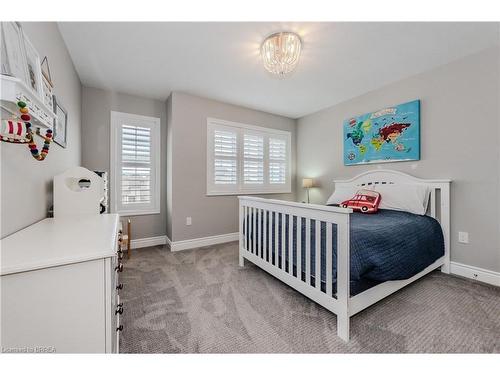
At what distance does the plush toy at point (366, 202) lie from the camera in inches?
97.0

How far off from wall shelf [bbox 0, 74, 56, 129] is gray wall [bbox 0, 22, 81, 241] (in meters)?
0.22

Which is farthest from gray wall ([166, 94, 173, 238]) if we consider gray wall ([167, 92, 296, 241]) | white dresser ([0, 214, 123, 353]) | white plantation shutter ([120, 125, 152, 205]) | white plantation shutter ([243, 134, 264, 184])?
white dresser ([0, 214, 123, 353])

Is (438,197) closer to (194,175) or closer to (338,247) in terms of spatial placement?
(338,247)

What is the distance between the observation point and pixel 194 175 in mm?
3211

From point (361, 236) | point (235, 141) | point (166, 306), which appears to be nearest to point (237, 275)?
point (166, 306)

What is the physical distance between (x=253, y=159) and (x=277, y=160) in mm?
559

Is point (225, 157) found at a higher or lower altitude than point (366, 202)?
higher

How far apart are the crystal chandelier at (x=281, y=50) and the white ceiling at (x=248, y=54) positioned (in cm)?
6

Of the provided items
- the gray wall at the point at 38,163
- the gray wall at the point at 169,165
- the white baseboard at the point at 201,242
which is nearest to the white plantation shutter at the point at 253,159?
the white baseboard at the point at 201,242

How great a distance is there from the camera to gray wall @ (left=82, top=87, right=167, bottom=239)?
9.37 ft

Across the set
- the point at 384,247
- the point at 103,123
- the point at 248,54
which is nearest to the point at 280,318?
the point at 384,247

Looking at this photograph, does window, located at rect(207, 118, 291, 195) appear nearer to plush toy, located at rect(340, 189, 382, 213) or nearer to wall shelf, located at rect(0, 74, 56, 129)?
plush toy, located at rect(340, 189, 382, 213)
